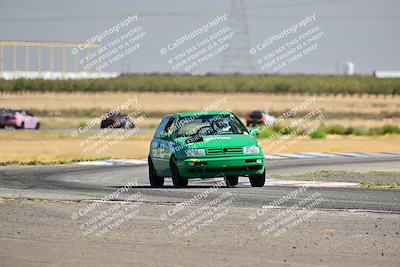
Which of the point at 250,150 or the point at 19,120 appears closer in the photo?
the point at 250,150

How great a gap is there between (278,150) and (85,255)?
103 ft

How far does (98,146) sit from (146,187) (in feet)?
75.3

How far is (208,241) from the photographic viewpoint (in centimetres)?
1233

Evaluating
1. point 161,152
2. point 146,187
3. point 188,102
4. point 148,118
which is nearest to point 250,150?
point 161,152

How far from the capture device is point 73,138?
5300 cm

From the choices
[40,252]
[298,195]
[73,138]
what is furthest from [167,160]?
[73,138]

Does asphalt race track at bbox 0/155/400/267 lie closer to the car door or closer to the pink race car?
the car door

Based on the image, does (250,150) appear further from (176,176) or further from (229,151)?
(176,176)

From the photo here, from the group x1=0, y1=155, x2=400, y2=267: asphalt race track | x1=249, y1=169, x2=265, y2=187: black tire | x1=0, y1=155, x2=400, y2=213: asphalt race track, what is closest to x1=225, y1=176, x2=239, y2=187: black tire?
x1=0, y1=155, x2=400, y2=267: asphalt race track

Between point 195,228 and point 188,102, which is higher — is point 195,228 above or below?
above

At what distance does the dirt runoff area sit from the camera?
35.2 ft

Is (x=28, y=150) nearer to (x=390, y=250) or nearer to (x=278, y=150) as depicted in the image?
(x=278, y=150)

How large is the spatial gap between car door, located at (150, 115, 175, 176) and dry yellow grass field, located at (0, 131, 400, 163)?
43.3 feet

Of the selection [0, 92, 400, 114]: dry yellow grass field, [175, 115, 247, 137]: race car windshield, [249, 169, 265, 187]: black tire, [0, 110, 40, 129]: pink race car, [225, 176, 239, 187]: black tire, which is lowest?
[0, 92, 400, 114]: dry yellow grass field
